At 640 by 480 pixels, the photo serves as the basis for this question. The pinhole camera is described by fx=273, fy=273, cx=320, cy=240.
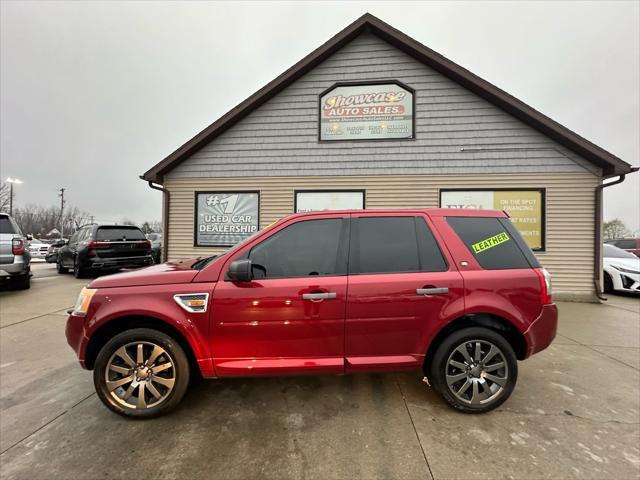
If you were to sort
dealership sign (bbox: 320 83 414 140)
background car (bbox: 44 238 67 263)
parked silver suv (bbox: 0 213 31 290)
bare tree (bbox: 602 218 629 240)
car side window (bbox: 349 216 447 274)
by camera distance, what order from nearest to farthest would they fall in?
car side window (bbox: 349 216 447 274) → parked silver suv (bbox: 0 213 31 290) → dealership sign (bbox: 320 83 414 140) → background car (bbox: 44 238 67 263) → bare tree (bbox: 602 218 629 240)

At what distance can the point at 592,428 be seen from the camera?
2.26 m

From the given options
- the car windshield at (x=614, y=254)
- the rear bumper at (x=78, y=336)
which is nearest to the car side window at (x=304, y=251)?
the rear bumper at (x=78, y=336)

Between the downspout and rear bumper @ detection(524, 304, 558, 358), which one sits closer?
rear bumper @ detection(524, 304, 558, 358)

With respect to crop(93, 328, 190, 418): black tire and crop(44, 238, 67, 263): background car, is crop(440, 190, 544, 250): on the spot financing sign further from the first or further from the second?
crop(44, 238, 67, 263): background car

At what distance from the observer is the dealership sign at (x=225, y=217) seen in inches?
300

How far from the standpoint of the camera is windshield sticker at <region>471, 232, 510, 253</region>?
8.34 feet

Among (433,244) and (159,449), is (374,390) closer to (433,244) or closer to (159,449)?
(433,244)

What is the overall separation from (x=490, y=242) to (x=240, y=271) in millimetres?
2302

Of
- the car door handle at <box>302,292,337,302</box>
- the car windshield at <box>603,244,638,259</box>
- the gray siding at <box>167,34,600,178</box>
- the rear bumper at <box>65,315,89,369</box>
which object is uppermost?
the gray siding at <box>167,34,600,178</box>

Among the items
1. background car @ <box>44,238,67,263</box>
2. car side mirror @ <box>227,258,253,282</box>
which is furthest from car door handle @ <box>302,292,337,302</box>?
background car @ <box>44,238,67,263</box>

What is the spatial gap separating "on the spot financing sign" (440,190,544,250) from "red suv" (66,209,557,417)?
501cm

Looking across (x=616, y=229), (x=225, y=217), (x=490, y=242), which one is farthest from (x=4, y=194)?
(x=616, y=229)

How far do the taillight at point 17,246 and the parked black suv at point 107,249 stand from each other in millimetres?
1650

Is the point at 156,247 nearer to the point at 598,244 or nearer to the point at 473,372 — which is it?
the point at 473,372
